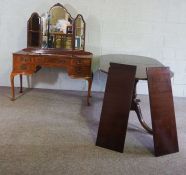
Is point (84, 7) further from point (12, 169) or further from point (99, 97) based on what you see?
point (12, 169)

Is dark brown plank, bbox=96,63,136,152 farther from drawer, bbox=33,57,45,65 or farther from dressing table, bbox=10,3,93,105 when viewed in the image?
drawer, bbox=33,57,45,65

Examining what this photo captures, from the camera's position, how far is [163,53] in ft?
14.4

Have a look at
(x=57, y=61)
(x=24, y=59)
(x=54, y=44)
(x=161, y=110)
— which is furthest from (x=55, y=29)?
(x=161, y=110)

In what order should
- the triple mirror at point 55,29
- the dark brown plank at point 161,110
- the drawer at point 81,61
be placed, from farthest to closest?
the triple mirror at point 55,29
the drawer at point 81,61
the dark brown plank at point 161,110

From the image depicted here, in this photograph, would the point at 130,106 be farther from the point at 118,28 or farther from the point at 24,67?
the point at 118,28

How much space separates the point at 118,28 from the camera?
4297 mm

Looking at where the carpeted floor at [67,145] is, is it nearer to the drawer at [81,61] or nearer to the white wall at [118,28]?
the drawer at [81,61]

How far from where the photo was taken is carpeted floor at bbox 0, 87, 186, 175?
2.29 m

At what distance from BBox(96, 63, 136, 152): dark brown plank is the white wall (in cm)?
179

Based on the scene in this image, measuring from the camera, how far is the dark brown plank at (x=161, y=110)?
2.53 m

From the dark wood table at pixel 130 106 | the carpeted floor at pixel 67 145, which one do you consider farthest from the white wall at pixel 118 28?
the dark wood table at pixel 130 106

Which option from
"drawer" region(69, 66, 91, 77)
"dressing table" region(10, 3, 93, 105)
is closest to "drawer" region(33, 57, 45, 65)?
"dressing table" region(10, 3, 93, 105)

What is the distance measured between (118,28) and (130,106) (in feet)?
6.59

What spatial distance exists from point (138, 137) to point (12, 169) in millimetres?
1346
